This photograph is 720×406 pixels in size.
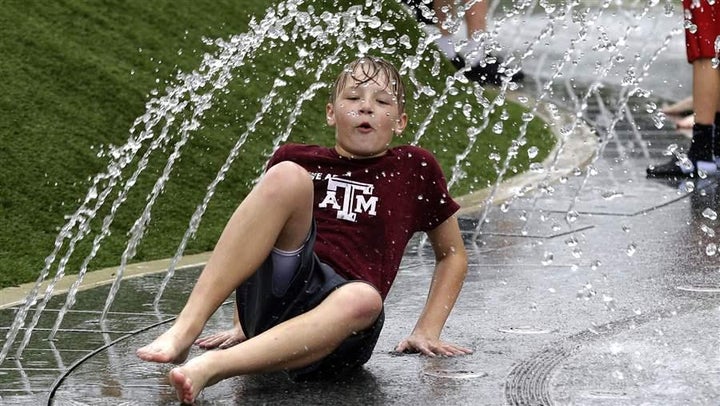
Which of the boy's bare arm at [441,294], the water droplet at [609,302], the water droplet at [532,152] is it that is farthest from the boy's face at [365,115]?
the water droplet at [532,152]

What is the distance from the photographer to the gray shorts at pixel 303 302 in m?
3.84

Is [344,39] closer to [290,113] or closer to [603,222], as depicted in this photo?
[290,113]

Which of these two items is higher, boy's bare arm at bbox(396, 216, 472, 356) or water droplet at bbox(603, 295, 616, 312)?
boy's bare arm at bbox(396, 216, 472, 356)

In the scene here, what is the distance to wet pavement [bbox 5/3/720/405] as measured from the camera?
3787mm

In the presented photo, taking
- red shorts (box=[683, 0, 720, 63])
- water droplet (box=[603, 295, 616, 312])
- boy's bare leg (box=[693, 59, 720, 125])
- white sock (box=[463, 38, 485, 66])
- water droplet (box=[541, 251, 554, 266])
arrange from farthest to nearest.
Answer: white sock (box=[463, 38, 485, 66])
boy's bare leg (box=[693, 59, 720, 125])
red shorts (box=[683, 0, 720, 63])
water droplet (box=[541, 251, 554, 266])
water droplet (box=[603, 295, 616, 312])

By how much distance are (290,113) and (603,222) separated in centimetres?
266

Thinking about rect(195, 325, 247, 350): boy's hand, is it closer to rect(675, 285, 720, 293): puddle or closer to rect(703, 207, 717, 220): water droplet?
rect(675, 285, 720, 293): puddle

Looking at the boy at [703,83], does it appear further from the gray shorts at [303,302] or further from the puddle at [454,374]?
the gray shorts at [303,302]

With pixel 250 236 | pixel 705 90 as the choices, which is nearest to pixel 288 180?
pixel 250 236

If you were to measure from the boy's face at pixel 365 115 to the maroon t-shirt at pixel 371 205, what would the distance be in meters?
0.06

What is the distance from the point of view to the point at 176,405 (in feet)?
11.9

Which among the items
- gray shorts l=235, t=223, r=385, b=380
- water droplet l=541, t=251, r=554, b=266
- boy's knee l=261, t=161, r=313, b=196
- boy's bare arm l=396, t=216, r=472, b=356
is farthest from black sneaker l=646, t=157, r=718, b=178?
boy's knee l=261, t=161, r=313, b=196

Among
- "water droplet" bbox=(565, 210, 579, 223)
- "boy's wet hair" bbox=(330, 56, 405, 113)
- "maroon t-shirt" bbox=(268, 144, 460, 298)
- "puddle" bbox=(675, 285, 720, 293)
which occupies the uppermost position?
"boy's wet hair" bbox=(330, 56, 405, 113)

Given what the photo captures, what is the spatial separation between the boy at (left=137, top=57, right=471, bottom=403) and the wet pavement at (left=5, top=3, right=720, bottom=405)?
0.13m
